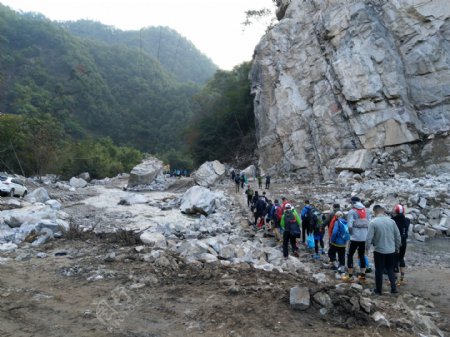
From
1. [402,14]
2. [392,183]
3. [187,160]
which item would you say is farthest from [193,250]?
[187,160]

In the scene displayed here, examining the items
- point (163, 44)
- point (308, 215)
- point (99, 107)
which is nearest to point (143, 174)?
point (308, 215)

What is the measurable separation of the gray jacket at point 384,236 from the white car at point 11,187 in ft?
59.9

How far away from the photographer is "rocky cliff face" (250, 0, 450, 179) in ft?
71.1

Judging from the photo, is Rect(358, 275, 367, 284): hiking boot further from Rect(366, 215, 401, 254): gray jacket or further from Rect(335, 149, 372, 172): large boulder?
Rect(335, 149, 372, 172): large boulder

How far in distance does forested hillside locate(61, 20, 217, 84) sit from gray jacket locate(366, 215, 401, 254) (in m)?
107

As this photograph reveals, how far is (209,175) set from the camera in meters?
28.6

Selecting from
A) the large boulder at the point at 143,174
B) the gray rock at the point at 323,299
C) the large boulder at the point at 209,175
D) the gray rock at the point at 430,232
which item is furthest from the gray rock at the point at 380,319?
the large boulder at the point at 143,174

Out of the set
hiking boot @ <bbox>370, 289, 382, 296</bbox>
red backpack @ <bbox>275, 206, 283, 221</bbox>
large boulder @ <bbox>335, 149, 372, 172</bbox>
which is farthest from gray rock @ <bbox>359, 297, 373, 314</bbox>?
large boulder @ <bbox>335, 149, 372, 172</bbox>

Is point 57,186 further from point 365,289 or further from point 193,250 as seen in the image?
point 365,289

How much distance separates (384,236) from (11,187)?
18.7 m

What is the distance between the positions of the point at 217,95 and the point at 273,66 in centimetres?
2070

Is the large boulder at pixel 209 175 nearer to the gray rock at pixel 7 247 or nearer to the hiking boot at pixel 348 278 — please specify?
the gray rock at pixel 7 247

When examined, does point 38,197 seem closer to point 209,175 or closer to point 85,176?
point 209,175

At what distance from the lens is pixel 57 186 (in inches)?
1086
